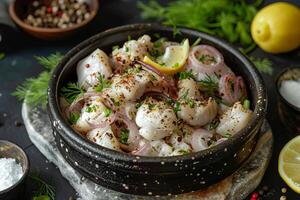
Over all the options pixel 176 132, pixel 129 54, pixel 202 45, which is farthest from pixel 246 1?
pixel 176 132

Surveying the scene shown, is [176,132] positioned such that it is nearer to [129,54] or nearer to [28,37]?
[129,54]

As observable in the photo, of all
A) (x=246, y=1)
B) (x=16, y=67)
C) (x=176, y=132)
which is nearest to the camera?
(x=176, y=132)

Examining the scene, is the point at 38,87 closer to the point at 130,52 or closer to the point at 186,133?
the point at 130,52

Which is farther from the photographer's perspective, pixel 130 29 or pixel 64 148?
pixel 130 29

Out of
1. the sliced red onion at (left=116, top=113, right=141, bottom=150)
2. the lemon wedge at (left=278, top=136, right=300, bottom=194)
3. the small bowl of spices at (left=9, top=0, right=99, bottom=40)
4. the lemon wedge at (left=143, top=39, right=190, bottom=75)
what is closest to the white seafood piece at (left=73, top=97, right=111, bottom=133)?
the sliced red onion at (left=116, top=113, right=141, bottom=150)

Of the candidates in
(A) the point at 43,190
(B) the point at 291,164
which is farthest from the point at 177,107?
(A) the point at 43,190

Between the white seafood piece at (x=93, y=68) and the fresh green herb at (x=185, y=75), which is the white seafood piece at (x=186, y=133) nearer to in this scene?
the fresh green herb at (x=185, y=75)

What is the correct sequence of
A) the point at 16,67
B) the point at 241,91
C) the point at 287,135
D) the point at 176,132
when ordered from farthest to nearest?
the point at 16,67, the point at 287,135, the point at 241,91, the point at 176,132
